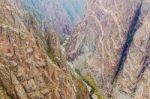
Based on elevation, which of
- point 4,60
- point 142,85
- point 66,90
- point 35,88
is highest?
point 4,60

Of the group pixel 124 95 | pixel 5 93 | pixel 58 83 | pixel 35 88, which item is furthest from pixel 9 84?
pixel 124 95

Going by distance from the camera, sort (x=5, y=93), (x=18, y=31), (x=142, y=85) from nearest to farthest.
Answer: (x=5, y=93), (x=18, y=31), (x=142, y=85)

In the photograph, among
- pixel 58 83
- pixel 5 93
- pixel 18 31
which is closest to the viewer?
pixel 5 93

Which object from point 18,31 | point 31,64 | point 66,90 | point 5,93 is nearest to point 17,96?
point 5,93

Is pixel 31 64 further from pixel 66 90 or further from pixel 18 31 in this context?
pixel 66 90

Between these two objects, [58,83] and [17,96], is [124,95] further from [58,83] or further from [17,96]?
[17,96]

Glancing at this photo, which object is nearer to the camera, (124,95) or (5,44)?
(5,44)

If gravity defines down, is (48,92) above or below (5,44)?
below

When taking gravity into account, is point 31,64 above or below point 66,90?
above

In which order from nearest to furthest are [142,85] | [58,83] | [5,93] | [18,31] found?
[5,93], [18,31], [58,83], [142,85]
